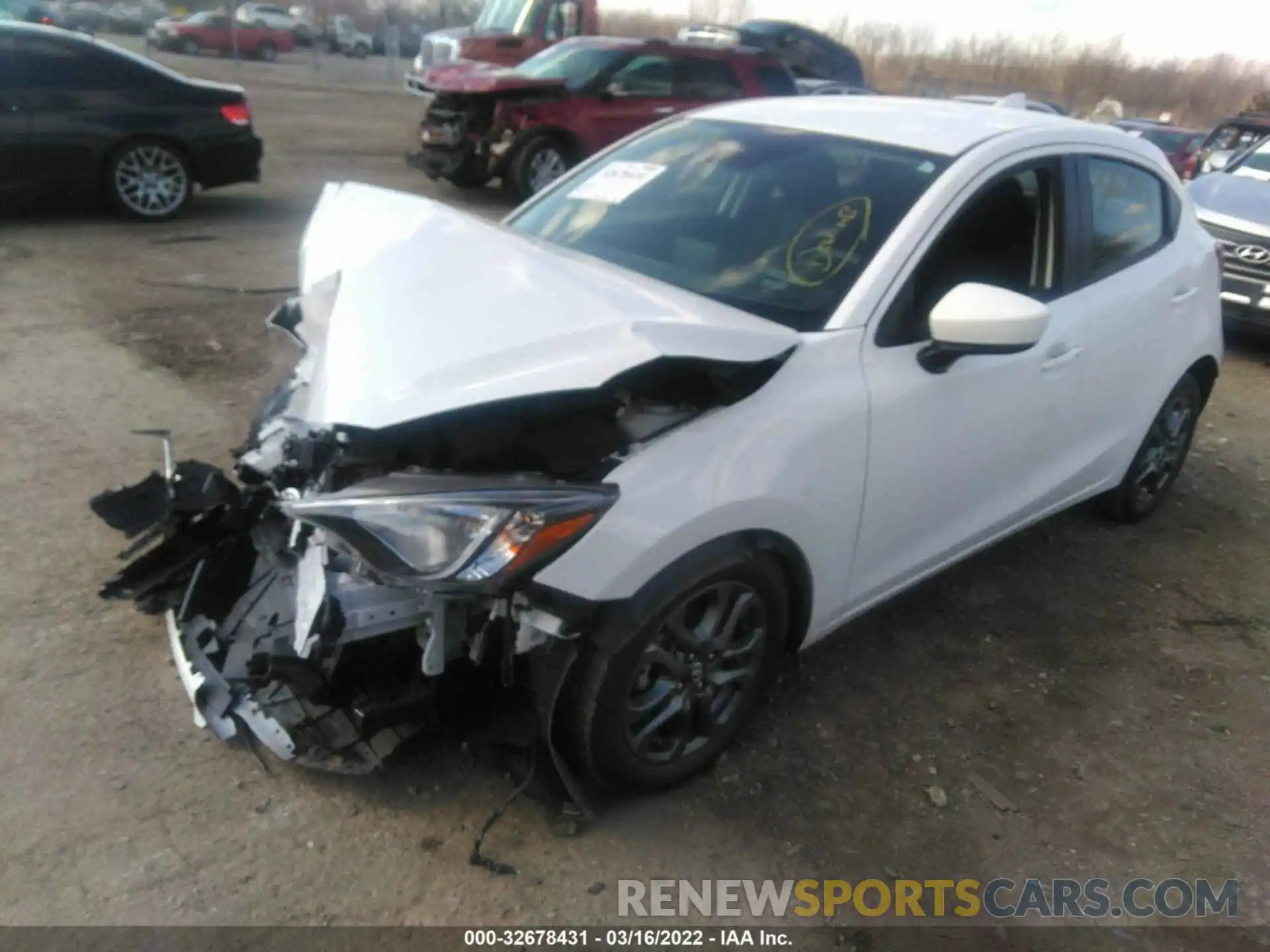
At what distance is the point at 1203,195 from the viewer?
27.1 feet

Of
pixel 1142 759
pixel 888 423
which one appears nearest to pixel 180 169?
pixel 888 423

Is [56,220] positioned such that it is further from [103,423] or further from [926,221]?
[926,221]

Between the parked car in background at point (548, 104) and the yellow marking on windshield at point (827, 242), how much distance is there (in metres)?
7.70

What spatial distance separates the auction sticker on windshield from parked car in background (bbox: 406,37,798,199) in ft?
22.5

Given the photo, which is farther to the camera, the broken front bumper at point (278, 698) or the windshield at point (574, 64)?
the windshield at point (574, 64)

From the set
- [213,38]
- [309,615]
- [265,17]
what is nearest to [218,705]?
[309,615]

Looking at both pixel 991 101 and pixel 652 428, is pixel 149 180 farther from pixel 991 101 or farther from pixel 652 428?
pixel 652 428

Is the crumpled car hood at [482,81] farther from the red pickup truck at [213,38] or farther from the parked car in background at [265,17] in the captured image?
the parked car in background at [265,17]

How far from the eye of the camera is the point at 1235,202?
7.95 m

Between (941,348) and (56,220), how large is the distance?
8302 millimetres

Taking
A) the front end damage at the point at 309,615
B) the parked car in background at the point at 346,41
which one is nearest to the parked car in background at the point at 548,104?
the front end damage at the point at 309,615

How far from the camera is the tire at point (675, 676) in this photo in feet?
7.82

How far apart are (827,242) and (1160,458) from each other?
7.84 ft

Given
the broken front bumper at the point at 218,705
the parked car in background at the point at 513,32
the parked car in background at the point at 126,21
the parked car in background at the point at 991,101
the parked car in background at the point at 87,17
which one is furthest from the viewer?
the parked car in background at the point at 126,21
